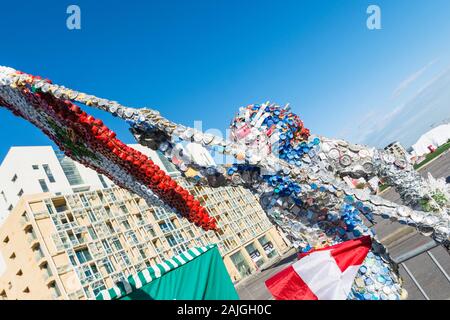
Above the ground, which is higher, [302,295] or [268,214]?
[268,214]

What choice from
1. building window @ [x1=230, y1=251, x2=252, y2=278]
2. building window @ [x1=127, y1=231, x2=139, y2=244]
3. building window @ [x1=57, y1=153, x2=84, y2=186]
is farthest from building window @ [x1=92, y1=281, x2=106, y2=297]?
building window @ [x1=230, y1=251, x2=252, y2=278]

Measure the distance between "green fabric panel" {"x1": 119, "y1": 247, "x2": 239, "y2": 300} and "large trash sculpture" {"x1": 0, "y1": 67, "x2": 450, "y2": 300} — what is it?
3.48 ft

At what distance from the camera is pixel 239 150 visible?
3.61m

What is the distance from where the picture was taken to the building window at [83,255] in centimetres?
3036

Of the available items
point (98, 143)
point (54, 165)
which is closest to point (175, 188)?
point (98, 143)

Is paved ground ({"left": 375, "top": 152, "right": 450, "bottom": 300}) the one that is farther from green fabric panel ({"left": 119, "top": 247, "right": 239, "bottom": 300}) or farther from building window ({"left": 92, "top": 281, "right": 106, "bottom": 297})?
building window ({"left": 92, "top": 281, "right": 106, "bottom": 297})

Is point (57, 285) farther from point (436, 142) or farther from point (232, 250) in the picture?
point (436, 142)

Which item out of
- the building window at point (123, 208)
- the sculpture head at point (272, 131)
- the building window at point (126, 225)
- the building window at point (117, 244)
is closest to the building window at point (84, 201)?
the building window at point (123, 208)

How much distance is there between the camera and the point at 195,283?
16.0 ft

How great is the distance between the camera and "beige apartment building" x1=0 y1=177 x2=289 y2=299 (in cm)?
2922

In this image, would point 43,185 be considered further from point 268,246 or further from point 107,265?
point 268,246
